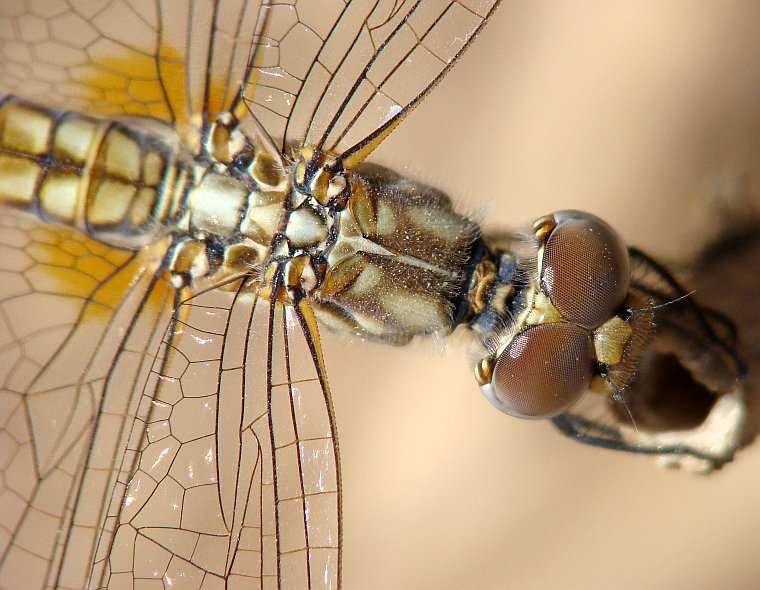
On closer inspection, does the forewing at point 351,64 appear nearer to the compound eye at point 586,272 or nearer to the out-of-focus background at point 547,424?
the out-of-focus background at point 547,424

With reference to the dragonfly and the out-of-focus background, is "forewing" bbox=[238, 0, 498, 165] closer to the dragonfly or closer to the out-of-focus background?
the dragonfly

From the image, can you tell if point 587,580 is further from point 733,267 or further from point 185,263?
point 185,263

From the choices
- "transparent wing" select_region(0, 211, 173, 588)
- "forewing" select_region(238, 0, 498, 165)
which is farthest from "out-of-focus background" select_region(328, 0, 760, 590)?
"transparent wing" select_region(0, 211, 173, 588)

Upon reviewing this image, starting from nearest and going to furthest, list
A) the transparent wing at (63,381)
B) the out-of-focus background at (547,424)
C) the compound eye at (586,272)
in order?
1. the compound eye at (586,272)
2. the transparent wing at (63,381)
3. the out-of-focus background at (547,424)

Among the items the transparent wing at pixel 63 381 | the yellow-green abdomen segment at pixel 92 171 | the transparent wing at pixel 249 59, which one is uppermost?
the transparent wing at pixel 249 59

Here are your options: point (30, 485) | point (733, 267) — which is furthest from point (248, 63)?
point (733, 267)

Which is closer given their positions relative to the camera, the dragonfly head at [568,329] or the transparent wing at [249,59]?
the dragonfly head at [568,329]

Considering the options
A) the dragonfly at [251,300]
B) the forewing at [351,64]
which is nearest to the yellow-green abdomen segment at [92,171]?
the dragonfly at [251,300]
